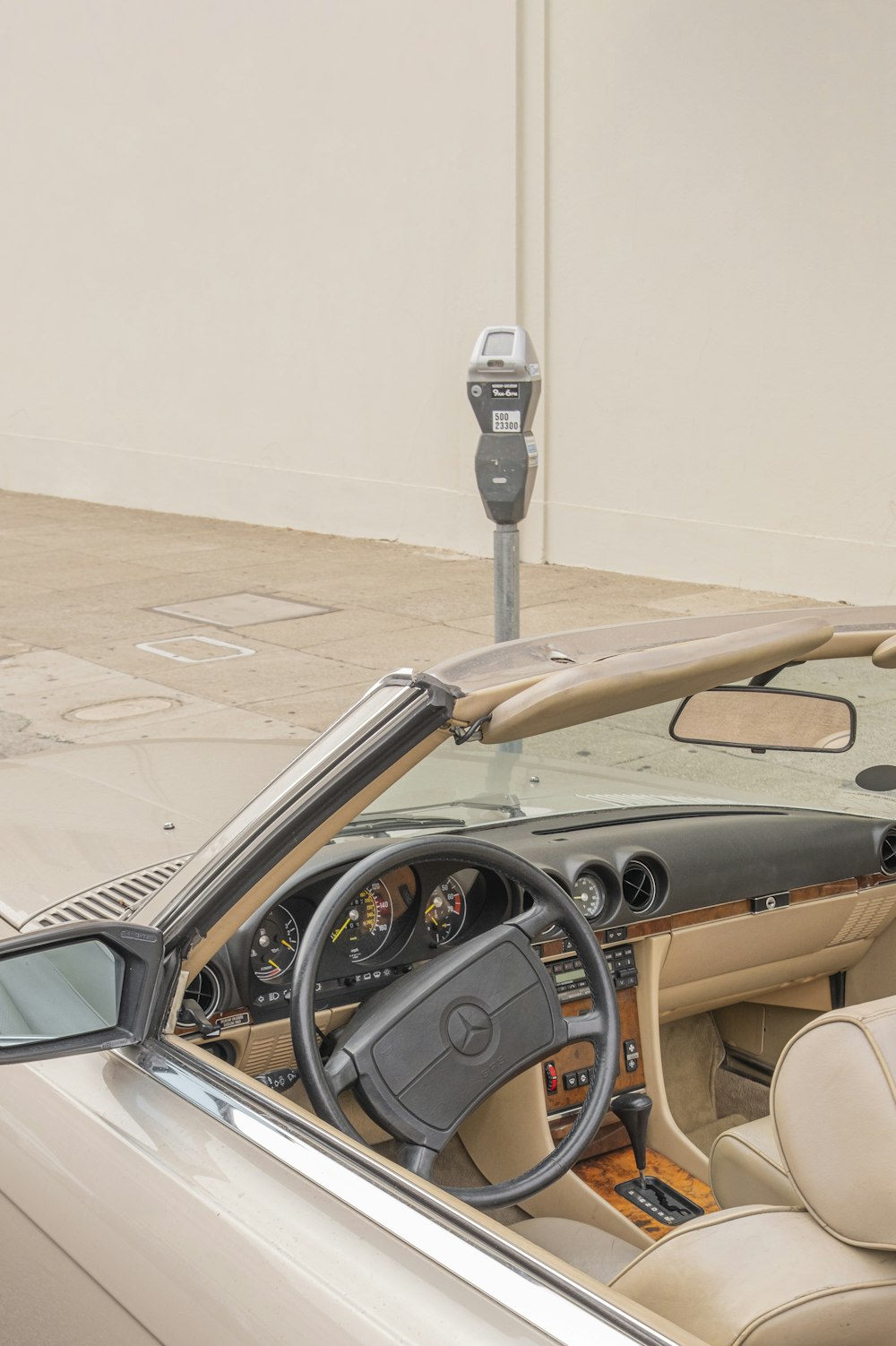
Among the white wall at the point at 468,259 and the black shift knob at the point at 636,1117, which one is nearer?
the black shift knob at the point at 636,1117

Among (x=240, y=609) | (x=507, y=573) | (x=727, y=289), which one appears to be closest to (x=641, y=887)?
(x=507, y=573)

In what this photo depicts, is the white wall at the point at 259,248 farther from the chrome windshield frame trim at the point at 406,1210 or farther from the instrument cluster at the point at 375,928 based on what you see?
the chrome windshield frame trim at the point at 406,1210

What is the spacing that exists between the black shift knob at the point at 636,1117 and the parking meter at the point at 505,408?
10.4 ft

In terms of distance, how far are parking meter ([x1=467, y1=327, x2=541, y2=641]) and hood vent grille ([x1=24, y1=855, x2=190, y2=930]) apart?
11.4 ft

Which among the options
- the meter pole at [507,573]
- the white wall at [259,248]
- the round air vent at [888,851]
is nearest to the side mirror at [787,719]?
the round air vent at [888,851]

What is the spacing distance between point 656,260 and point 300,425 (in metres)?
4.08

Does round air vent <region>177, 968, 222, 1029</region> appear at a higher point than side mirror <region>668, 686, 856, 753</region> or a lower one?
lower

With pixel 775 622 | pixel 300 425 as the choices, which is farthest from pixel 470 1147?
pixel 300 425

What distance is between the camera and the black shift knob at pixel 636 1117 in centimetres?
323

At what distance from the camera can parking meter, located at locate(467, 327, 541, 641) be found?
19.2ft

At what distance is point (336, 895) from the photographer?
255 cm

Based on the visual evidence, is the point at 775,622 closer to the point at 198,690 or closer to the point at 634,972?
the point at 634,972

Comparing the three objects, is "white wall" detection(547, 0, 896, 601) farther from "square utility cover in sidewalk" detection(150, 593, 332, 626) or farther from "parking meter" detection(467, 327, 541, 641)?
"parking meter" detection(467, 327, 541, 641)

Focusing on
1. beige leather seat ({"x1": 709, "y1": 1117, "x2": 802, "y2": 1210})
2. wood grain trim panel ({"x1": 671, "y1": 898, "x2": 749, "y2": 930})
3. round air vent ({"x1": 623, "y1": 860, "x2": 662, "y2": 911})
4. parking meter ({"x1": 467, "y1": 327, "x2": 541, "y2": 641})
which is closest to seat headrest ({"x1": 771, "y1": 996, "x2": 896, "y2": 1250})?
beige leather seat ({"x1": 709, "y1": 1117, "x2": 802, "y2": 1210})
